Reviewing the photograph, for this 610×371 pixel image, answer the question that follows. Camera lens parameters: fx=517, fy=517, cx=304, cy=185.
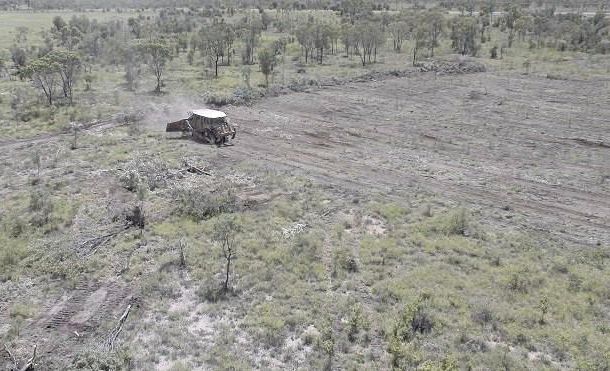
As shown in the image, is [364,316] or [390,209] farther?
[390,209]

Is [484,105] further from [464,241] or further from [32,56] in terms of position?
[32,56]

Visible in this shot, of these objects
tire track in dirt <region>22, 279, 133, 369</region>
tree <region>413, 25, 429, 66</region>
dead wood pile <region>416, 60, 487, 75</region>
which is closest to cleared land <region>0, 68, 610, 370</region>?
tire track in dirt <region>22, 279, 133, 369</region>

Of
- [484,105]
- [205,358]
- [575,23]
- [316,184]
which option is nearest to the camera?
[205,358]

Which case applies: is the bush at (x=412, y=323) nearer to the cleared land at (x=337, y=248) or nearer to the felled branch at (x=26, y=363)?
the cleared land at (x=337, y=248)

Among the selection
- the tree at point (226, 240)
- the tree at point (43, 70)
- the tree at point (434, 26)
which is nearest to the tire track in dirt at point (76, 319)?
the tree at point (226, 240)

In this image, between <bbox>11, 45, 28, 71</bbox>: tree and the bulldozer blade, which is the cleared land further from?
<bbox>11, 45, 28, 71</bbox>: tree

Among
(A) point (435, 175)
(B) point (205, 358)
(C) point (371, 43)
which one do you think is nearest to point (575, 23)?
(C) point (371, 43)

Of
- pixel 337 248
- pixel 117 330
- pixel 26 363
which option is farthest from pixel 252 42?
pixel 26 363
